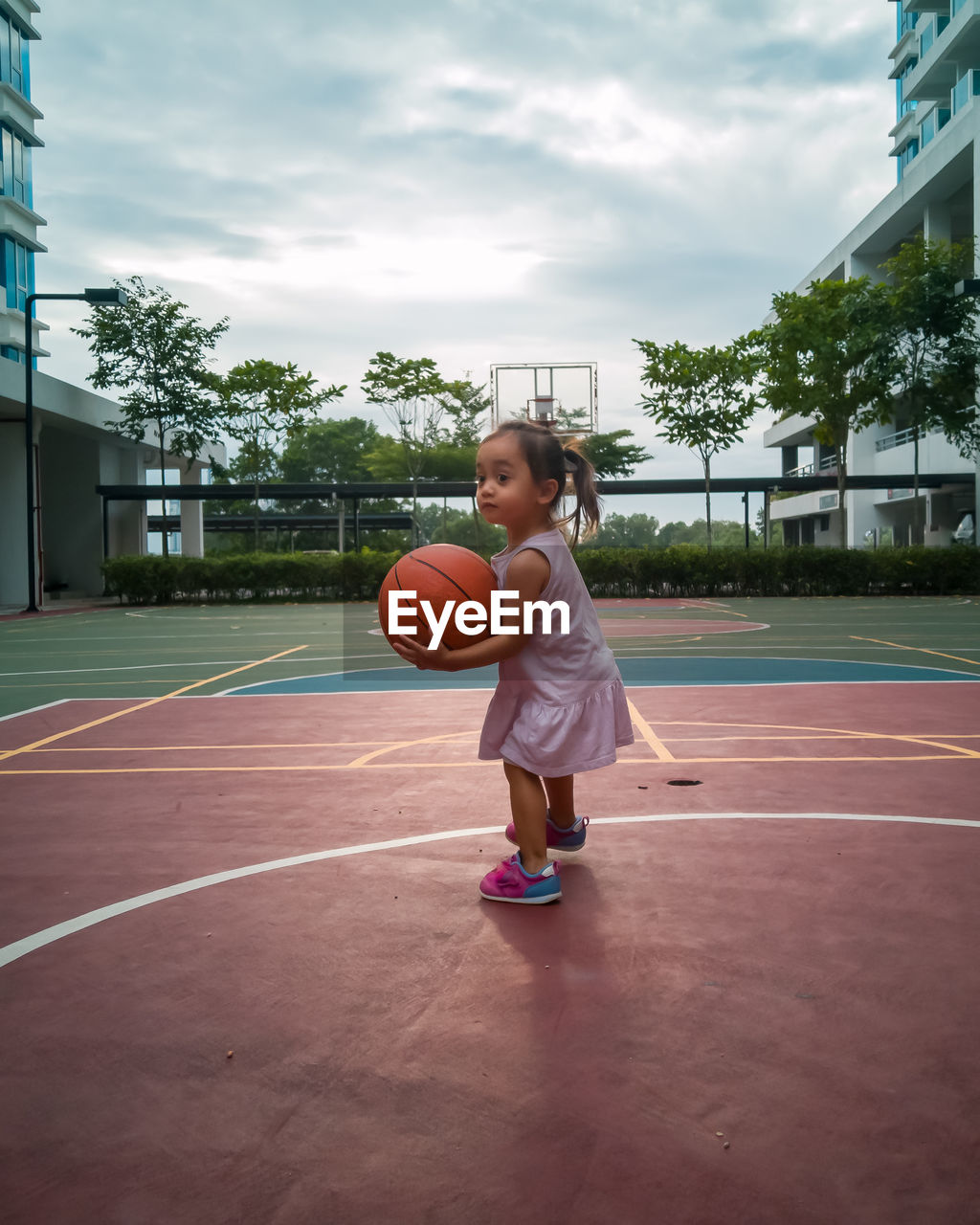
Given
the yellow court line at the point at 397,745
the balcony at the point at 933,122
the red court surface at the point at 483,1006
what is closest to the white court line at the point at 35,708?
the red court surface at the point at 483,1006

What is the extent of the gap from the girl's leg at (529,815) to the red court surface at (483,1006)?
0.52 feet

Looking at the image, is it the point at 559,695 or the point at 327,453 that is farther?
the point at 327,453

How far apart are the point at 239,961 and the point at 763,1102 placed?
1464mm

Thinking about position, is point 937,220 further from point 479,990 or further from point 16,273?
point 479,990

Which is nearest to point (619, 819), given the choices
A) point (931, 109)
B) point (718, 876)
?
point (718, 876)

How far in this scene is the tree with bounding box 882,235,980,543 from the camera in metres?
27.0

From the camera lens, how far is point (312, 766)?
5746 millimetres

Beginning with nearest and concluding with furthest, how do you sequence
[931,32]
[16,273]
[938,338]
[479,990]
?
1. [479,990]
2. [938,338]
3. [16,273]
4. [931,32]

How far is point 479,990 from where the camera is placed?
274 cm

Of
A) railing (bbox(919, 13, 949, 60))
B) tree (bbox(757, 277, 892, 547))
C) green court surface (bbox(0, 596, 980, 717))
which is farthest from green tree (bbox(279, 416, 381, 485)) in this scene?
green court surface (bbox(0, 596, 980, 717))

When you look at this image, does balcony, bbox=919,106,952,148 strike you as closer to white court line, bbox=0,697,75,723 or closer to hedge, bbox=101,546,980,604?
hedge, bbox=101,546,980,604

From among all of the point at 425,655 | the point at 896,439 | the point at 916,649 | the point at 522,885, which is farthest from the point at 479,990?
the point at 896,439

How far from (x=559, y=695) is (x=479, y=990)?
1082mm
